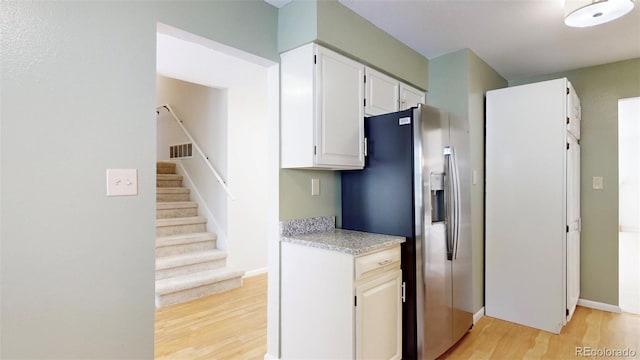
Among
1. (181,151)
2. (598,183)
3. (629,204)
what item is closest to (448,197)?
(598,183)

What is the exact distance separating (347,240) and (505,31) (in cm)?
216

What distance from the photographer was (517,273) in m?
3.04

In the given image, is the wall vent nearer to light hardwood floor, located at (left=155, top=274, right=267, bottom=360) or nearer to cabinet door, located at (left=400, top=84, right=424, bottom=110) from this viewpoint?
light hardwood floor, located at (left=155, top=274, right=267, bottom=360)

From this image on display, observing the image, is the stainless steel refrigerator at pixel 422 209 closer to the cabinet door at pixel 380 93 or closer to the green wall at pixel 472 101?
the cabinet door at pixel 380 93

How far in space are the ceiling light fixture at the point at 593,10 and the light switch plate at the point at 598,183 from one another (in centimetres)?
206

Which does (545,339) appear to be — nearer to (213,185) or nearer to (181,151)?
(213,185)

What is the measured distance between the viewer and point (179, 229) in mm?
4250

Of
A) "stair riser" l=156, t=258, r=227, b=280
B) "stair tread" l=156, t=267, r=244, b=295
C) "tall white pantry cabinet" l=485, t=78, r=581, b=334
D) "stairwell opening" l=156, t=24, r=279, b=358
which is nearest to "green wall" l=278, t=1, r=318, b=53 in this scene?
"stairwell opening" l=156, t=24, r=279, b=358

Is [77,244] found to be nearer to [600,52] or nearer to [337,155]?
[337,155]

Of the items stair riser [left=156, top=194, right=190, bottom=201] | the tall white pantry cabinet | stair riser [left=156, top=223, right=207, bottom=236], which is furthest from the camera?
stair riser [left=156, top=194, right=190, bottom=201]

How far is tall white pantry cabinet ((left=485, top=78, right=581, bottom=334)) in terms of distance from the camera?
283 cm

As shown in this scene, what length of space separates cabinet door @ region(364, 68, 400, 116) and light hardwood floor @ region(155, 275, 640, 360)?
6.35 feet

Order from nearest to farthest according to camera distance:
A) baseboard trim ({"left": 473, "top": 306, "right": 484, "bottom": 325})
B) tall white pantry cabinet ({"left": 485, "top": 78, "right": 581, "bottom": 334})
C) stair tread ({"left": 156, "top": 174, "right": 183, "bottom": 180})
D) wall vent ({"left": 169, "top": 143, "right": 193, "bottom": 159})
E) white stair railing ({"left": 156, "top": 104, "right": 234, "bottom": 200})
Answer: tall white pantry cabinet ({"left": 485, "top": 78, "right": 581, "bottom": 334}) → baseboard trim ({"left": 473, "top": 306, "right": 484, "bottom": 325}) → white stair railing ({"left": 156, "top": 104, "right": 234, "bottom": 200}) → stair tread ({"left": 156, "top": 174, "right": 183, "bottom": 180}) → wall vent ({"left": 169, "top": 143, "right": 193, "bottom": 159})

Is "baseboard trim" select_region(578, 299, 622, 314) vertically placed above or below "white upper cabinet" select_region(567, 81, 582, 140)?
below
